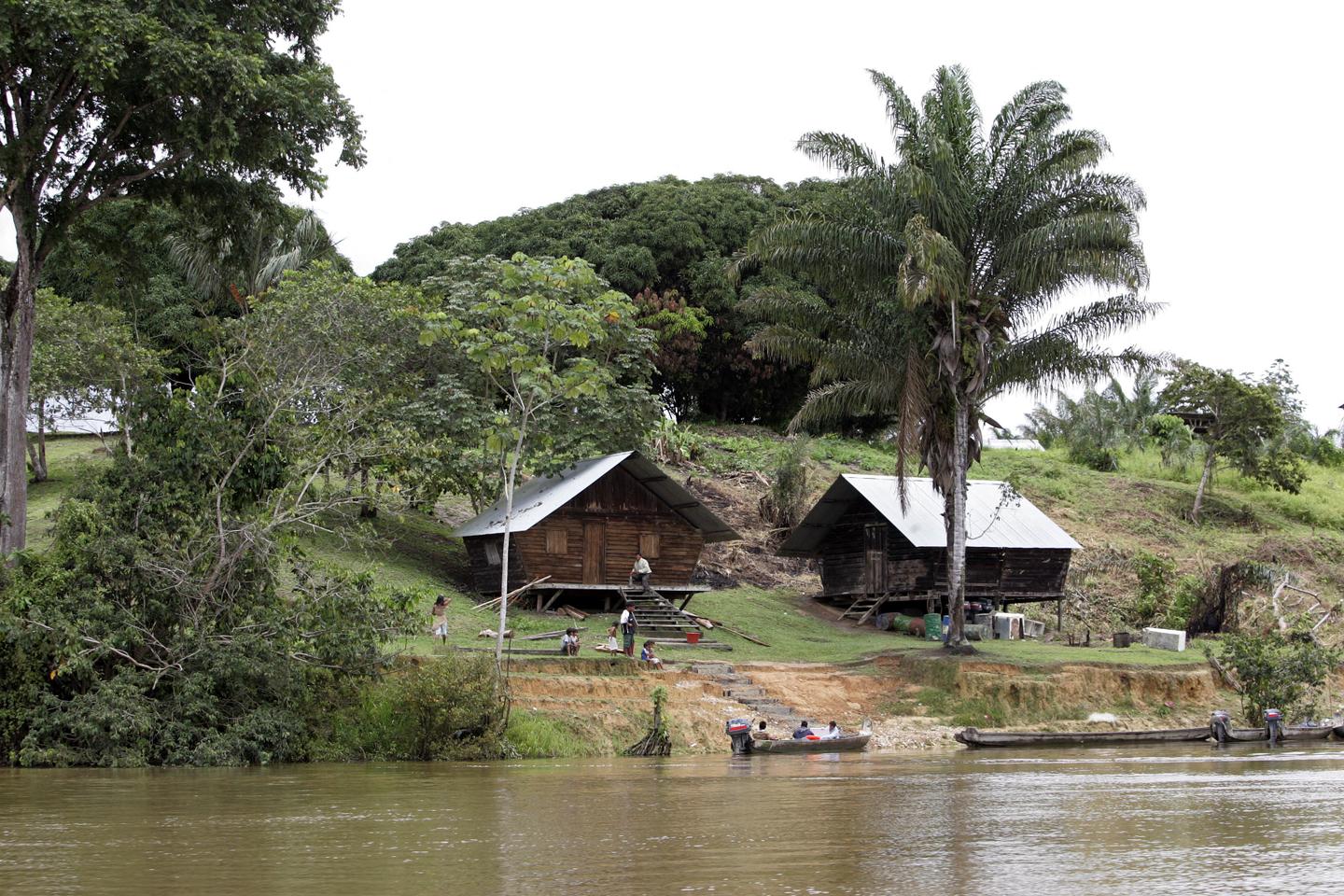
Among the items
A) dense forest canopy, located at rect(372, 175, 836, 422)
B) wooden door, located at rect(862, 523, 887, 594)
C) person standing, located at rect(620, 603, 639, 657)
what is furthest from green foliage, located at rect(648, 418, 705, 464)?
person standing, located at rect(620, 603, 639, 657)

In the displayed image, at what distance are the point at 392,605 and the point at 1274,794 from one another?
44.9ft

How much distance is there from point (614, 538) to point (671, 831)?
23.9 metres

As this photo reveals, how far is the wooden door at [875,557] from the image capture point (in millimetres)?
39000

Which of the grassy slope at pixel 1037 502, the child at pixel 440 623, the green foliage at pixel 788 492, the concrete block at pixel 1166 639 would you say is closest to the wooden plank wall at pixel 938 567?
the grassy slope at pixel 1037 502

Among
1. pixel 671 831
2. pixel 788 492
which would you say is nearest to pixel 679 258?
pixel 788 492

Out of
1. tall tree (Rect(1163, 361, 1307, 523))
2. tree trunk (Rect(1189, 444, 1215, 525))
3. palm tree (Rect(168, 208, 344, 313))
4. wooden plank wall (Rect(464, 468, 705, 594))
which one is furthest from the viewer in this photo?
tree trunk (Rect(1189, 444, 1215, 525))

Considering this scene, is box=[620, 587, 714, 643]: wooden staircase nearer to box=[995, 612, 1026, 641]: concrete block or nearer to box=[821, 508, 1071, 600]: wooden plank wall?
box=[821, 508, 1071, 600]: wooden plank wall

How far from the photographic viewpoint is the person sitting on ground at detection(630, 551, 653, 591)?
115 feet

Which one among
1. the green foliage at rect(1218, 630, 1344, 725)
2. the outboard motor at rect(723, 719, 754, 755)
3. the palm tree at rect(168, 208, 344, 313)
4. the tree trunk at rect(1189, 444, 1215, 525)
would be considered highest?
the palm tree at rect(168, 208, 344, 313)

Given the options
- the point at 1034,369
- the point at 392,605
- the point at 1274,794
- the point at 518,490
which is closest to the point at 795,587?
the point at 518,490

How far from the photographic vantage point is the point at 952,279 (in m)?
28.9

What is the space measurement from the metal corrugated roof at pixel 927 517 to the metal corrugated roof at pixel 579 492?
3.58m

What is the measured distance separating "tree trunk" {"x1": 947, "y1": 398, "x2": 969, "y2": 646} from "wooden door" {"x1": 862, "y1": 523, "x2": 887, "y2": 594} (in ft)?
26.6

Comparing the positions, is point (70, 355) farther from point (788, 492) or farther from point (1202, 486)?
point (1202, 486)
